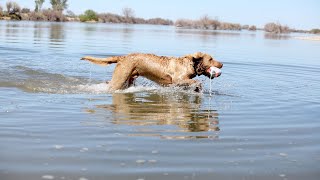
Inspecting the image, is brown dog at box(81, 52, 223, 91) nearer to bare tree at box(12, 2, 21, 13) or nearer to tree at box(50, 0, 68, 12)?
bare tree at box(12, 2, 21, 13)

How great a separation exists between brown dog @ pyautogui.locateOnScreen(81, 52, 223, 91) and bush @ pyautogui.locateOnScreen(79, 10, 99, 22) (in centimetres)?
10044

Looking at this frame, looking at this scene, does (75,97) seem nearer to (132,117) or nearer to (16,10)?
(132,117)

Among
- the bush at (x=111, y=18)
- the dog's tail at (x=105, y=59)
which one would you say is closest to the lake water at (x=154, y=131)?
the dog's tail at (x=105, y=59)

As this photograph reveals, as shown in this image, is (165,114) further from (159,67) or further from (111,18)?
(111,18)

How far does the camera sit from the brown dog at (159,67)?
10664 mm

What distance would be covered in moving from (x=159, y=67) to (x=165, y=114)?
9.74 feet

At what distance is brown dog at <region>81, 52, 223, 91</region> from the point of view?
10664 millimetres

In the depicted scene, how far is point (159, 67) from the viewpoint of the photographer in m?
10.8

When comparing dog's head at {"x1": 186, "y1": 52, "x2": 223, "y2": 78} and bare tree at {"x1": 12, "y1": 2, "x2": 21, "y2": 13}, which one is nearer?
dog's head at {"x1": 186, "y1": 52, "x2": 223, "y2": 78}

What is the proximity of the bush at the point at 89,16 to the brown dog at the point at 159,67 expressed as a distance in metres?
100

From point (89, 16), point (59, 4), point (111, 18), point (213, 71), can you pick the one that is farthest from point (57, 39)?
point (59, 4)

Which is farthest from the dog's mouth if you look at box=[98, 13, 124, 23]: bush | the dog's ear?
box=[98, 13, 124, 23]: bush

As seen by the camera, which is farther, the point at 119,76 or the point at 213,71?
the point at 213,71

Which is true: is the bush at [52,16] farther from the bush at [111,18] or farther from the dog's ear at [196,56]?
the dog's ear at [196,56]
